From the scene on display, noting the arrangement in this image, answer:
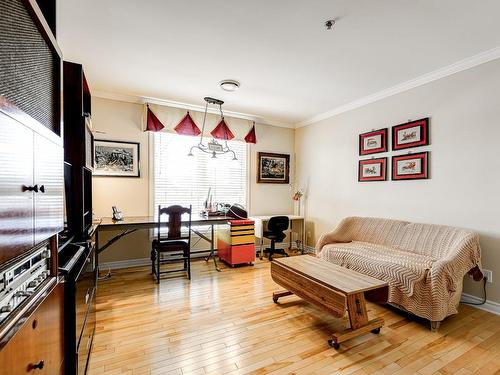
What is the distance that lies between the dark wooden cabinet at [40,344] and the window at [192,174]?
3107 mm

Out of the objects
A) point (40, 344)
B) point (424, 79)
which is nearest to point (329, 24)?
point (424, 79)

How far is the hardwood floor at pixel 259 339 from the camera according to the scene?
1.82 metres

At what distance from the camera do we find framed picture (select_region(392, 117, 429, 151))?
10.7ft

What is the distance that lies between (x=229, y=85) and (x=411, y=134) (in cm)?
257

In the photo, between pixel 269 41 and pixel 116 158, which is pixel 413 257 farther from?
pixel 116 158

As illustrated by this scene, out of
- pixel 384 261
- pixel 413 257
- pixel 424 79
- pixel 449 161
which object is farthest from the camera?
pixel 424 79

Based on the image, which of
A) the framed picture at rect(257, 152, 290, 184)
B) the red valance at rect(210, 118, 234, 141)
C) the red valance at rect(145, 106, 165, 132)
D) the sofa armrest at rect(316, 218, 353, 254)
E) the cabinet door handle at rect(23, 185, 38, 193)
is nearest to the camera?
the cabinet door handle at rect(23, 185, 38, 193)

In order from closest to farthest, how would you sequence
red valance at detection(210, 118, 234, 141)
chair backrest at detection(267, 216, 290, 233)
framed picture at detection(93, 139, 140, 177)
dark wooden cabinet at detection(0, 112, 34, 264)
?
dark wooden cabinet at detection(0, 112, 34, 264), framed picture at detection(93, 139, 140, 177), chair backrest at detection(267, 216, 290, 233), red valance at detection(210, 118, 234, 141)

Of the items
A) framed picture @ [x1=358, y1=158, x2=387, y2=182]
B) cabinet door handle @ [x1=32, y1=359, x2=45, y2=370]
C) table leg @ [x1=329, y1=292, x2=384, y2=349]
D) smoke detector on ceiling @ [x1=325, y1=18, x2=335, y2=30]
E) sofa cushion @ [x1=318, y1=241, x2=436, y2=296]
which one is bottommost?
table leg @ [x1=329, y1=292, x2=384, y2=349]

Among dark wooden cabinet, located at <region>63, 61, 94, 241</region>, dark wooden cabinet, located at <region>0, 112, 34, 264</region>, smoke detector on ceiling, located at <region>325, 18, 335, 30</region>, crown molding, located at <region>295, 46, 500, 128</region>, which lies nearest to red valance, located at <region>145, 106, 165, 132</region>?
dark wooden cabinet, located at <region>63, 61, 94, 241</region>

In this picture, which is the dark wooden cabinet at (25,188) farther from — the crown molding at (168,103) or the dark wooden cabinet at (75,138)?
the crown molding at (168,103)

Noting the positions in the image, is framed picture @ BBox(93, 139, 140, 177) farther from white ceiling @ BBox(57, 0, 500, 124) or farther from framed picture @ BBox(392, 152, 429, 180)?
framed picture @ BBox(392, 152, 429, 180)

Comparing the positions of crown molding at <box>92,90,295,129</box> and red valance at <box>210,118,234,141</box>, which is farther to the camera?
red valance at <box>210,118,234,141</box>

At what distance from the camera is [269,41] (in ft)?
8.20
